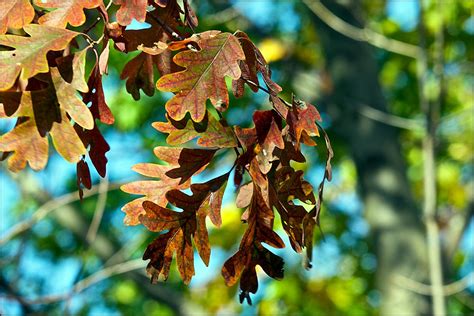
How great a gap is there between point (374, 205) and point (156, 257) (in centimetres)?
477

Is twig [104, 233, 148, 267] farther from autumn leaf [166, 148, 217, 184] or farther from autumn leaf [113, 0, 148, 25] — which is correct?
autumn leaf [113, 0, 148, 25]

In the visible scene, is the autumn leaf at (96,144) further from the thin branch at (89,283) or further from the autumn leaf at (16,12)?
the thin branch at (89,283)

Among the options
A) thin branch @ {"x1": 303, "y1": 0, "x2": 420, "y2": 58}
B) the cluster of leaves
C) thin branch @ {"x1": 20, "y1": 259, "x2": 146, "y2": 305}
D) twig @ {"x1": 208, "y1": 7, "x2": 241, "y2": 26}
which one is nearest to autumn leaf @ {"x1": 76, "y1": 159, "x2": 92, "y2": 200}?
the cluster of leaves

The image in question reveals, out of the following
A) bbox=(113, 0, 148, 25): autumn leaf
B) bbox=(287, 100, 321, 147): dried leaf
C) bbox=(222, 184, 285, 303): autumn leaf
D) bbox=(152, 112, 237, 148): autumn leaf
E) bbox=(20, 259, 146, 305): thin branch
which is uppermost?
bbox=(113, 0, 148, 25): autumn leaf

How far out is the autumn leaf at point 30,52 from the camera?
114cm

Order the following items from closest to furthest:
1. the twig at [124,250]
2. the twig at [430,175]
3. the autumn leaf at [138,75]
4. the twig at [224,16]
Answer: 1. the autumn leaf at [138,75]
2. the twig at [124,250]
3. the twig at [430,175]
4. the twig at [224,16]

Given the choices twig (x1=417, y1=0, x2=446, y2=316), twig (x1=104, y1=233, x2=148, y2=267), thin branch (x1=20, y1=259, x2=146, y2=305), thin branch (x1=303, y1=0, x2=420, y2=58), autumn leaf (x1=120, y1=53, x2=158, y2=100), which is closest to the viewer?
autumn leaf (x1=120, y1=53, x2=158, y2=100)

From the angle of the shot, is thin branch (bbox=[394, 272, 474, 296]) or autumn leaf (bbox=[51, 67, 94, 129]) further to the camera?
thin branch (bbox=[394, 272, 474, 296])

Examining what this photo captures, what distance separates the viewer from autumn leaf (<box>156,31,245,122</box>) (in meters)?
1.21

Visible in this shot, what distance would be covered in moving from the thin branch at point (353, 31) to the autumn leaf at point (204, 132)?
13.9ft

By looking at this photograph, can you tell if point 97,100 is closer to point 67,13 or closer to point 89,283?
point 67,13

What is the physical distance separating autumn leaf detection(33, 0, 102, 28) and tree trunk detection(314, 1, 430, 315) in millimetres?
4439

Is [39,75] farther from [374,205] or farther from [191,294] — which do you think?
[191,294]

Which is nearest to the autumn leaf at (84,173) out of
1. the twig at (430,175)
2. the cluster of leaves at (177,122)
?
the cluster of leaves at (177,122)
